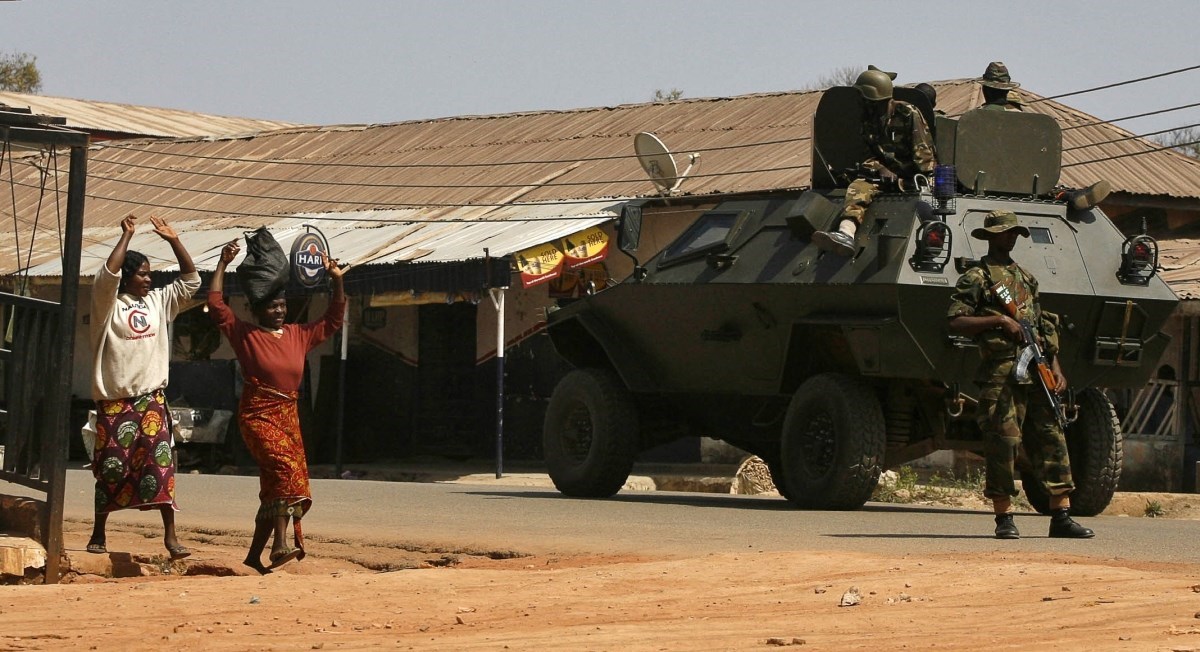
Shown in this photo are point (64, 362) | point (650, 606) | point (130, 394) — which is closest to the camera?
point (650, 606)

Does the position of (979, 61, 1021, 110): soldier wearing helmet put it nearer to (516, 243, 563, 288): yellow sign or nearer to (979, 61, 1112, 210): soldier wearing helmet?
(979, 61, 1112, 210): soldier wearing helmet

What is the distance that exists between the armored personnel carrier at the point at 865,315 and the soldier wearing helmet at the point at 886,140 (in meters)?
0.16

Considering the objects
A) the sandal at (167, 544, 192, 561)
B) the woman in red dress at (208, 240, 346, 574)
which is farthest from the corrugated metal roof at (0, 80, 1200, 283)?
the woman in red dress at (208, 240, 346, 574)

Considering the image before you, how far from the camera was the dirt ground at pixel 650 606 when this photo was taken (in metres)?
6.64

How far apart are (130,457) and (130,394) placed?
32cm

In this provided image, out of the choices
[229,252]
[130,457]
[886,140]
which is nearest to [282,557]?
[130,457]

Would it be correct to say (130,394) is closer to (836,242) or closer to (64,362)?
(64,362)

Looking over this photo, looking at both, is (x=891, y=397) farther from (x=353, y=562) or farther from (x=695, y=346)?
(x=353, y=562)

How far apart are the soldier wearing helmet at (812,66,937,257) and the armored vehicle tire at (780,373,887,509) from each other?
0.96 m

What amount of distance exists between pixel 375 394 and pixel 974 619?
19653 millimetres

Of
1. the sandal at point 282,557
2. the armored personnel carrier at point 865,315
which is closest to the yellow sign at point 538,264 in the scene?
the armored personnel carrier at point 865,315

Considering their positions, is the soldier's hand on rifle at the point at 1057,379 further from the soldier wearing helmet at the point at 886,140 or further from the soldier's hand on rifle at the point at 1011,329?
the soldier wearing helmet at the point at 886,140

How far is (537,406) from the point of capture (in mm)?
24062

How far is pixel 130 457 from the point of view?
9.67 metres
